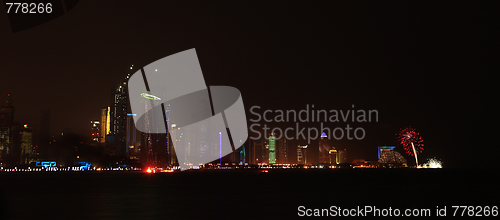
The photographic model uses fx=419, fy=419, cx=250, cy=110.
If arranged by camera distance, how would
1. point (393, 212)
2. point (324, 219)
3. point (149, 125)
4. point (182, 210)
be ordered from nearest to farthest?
point (324, 219), point (393, 212), point (182, 210), point (149, 125)

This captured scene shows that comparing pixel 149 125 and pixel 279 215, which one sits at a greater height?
pixel 149 125

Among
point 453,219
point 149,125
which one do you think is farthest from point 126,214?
point 149,125

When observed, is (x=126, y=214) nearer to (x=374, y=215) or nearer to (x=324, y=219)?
(x=324, y=219)

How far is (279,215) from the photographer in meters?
21.6

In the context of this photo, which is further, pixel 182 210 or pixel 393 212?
pixel 182 210

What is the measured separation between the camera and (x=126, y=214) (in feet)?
74.0

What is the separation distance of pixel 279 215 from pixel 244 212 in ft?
8.58

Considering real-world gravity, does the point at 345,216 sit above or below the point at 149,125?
below

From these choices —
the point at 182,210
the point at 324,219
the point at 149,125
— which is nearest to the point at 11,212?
the point at 182,210

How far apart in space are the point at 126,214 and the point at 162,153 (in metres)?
166

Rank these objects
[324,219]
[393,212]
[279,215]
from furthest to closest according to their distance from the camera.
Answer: [393,212] < [279,215] < [324,219]

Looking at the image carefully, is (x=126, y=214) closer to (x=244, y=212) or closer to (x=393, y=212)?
(x=244, y=212)

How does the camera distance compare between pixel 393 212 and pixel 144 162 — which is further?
pixel 144 162

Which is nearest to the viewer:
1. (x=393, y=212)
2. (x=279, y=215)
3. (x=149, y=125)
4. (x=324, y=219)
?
(x=324, y=219)
